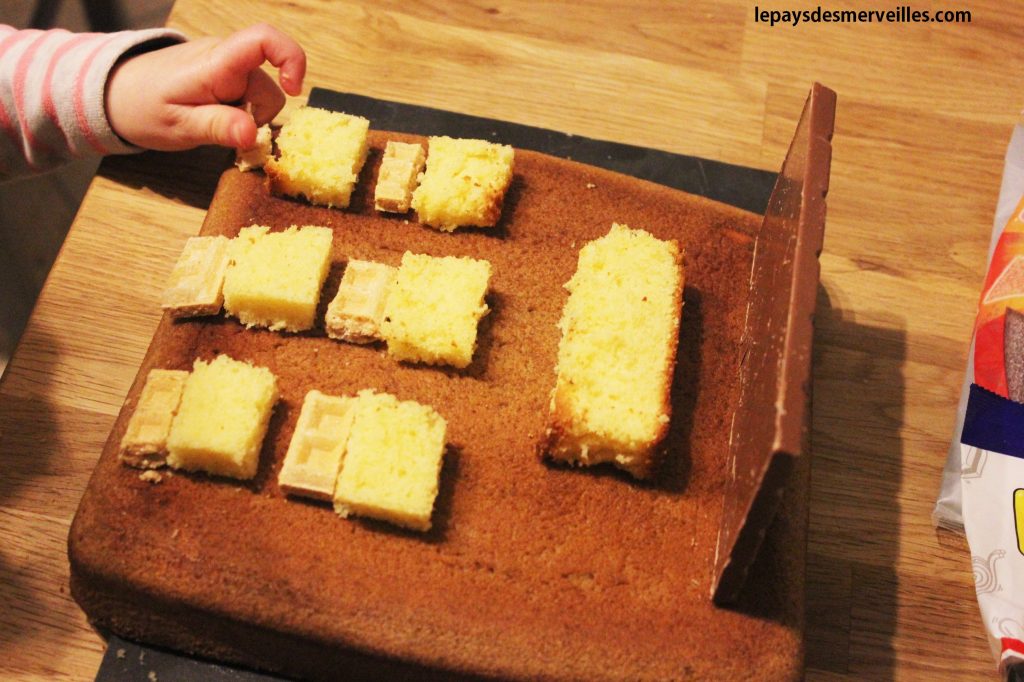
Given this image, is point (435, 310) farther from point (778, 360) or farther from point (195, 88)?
point (195, 88)

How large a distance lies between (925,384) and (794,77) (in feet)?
2.72

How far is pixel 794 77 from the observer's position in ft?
6.66

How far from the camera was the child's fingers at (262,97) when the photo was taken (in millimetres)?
1620

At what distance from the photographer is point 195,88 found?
1.52m

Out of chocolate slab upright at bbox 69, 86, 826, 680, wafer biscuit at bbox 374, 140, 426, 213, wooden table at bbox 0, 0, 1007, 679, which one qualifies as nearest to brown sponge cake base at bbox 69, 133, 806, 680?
chocolate slab upright at bbox 69, 86, 826, 680

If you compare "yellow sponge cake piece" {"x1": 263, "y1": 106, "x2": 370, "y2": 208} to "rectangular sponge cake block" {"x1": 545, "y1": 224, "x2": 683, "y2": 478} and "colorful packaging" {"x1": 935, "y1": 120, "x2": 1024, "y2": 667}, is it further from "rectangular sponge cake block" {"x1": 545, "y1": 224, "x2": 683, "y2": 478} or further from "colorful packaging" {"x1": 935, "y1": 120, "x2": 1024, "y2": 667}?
"colorful packaging" {"x1": 935, "y1": 120, "x2": 1024, "y2": 667}

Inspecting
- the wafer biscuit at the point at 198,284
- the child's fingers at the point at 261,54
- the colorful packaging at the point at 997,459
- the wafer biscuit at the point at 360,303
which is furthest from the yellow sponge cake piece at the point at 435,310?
the colorful packaging at the point at 997,459

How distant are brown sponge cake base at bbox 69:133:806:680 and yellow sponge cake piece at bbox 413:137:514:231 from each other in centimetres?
18

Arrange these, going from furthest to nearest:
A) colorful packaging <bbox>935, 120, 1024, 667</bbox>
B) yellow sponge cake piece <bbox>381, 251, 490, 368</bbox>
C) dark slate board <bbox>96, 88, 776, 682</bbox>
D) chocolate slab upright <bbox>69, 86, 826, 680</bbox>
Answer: dark slate board <bbox>96, 88, 776, 682</bbox>, colorful packaging <bbox>935, 120, 1024, 667</bbox>, yellow sponge cake piece <bbox>381, 251, 490, 368</bbox>, chocolate slab upright <bbox>69, 86, 826, 680</bbox>

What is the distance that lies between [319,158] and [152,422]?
540 millimetres

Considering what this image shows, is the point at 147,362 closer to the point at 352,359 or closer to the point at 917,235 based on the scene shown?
the point at 352,359

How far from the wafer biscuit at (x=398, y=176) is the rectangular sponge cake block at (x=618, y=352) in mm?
337

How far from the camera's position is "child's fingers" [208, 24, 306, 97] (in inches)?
59.7

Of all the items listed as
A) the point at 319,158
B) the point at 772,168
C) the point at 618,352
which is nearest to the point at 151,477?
the point at 319,158
